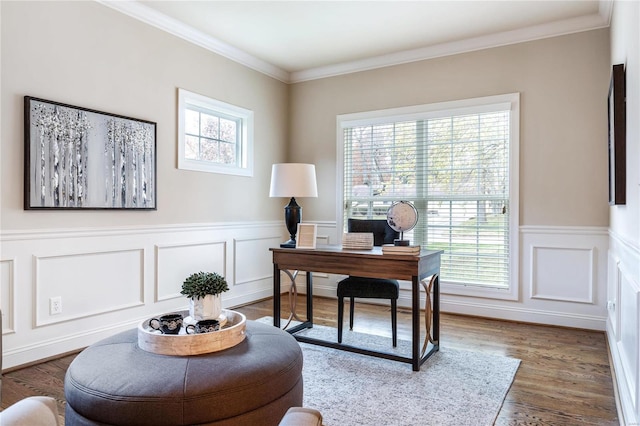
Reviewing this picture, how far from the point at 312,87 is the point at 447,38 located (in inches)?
65.5

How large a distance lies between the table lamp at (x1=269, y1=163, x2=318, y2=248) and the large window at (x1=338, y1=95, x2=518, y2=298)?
1421 millimetres

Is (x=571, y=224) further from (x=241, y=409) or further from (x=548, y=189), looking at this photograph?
(x=241, y=409)

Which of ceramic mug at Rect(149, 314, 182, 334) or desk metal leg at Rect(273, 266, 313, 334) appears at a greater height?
ceramic mug at Rect(149, 314, 182, 334)

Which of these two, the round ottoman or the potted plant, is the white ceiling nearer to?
the potted plant

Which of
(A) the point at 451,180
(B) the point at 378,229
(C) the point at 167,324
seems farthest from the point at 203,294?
(A) the point at 451,180

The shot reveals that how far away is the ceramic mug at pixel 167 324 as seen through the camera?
176cm

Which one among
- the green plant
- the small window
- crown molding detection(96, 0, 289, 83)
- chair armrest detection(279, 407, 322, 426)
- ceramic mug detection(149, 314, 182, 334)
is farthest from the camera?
the small window

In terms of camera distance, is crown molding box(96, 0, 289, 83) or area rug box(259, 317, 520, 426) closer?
area rug box(259, 317, 520, 426)

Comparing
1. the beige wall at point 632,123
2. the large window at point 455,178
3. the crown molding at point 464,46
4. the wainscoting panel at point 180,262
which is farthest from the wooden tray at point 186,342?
the crown molding at point 464,46

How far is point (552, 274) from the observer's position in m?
3.66

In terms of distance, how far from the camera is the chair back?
3469 mm

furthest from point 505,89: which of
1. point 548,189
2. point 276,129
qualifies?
point 276,129

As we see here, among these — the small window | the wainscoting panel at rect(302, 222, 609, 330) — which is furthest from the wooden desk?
the small window

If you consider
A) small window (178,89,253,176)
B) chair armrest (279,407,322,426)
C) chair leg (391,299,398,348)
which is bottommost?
chair leg (391,299,398,348)
